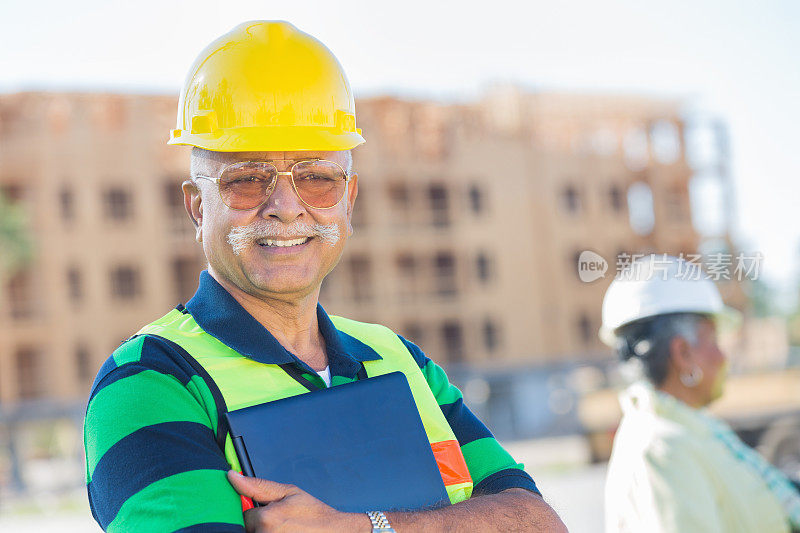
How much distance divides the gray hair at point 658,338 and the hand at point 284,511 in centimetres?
224

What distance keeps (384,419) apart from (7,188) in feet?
129

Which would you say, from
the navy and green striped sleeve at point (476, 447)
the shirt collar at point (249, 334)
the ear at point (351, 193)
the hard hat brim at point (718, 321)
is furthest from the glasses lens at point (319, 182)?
the hard hat brim at point (718, 321)

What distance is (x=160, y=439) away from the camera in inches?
73.4

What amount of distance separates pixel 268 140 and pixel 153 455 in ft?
2.49

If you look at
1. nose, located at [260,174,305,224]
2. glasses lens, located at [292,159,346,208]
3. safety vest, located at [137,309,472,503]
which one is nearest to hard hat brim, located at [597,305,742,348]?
safety vest, located at [137,309,472,503]

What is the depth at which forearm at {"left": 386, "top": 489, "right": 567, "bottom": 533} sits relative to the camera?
198 cm

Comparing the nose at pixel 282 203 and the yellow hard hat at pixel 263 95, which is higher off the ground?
the yellow hard hat at pixel 263 95

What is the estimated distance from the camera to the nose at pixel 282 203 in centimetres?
221

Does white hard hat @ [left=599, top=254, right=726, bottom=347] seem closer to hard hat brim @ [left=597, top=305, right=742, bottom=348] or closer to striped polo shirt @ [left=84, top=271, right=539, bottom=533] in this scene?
hard hat brim @ [left=597, top=305, right=742, bottom=348]

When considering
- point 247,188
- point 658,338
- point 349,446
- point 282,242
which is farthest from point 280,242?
point 658,338

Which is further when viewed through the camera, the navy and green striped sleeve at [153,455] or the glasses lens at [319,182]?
the glasses lens at [319,182]

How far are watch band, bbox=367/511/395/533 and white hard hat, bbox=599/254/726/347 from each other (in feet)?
7.22

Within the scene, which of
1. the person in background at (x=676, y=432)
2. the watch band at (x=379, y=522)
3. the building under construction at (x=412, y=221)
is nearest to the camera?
the watch band at (x=379, y=522)

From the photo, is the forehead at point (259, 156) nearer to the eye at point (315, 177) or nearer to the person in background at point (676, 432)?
the eye at point (315, 177)
